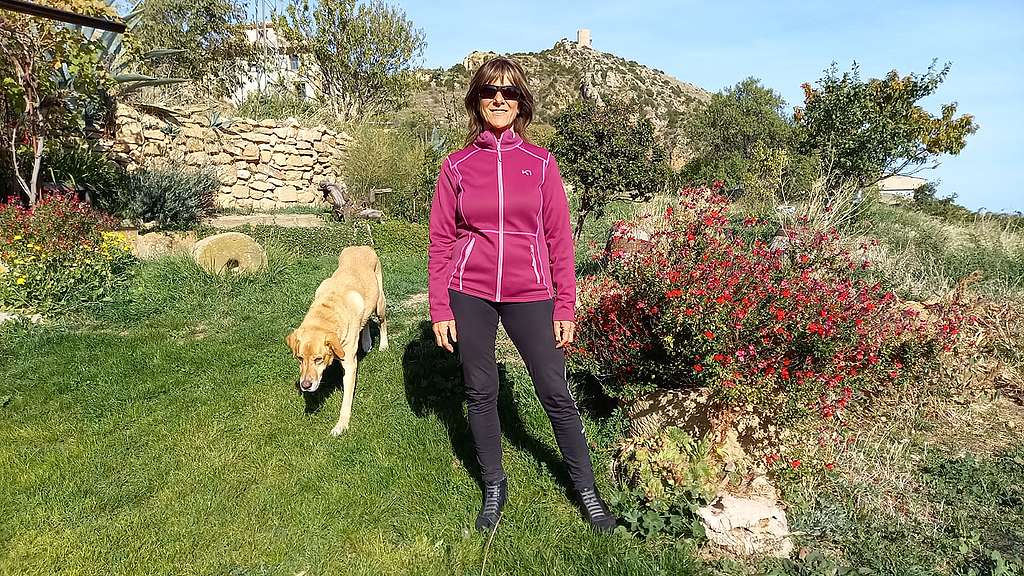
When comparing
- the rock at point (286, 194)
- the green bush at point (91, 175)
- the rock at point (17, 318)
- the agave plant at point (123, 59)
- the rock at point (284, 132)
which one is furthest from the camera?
the rock at point (286, 194)

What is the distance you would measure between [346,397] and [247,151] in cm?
1283

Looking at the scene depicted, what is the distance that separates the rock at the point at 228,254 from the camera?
675cm

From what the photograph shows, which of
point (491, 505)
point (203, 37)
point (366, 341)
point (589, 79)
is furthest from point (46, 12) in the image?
point (589, 79)

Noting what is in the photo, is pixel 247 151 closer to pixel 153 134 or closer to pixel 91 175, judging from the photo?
pixel 153 134

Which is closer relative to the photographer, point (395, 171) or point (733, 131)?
point (395, 171)

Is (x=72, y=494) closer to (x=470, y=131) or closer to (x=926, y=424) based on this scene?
(x=470, y=131)

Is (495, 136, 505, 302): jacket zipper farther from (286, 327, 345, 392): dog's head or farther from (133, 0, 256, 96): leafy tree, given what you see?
(133, 0, 256, 96): leafy tree

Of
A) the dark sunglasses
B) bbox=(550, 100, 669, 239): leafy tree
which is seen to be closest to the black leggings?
the dark sunglasses

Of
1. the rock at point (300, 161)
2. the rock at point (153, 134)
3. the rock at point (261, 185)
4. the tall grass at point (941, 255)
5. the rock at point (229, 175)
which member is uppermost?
the rock at point (153, 134)

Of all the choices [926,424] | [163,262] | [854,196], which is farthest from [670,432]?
[854,196]

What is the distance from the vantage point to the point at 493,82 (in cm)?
230

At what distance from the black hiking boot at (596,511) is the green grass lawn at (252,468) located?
7cm

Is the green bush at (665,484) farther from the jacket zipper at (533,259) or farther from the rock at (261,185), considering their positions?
the rock at (261,185)

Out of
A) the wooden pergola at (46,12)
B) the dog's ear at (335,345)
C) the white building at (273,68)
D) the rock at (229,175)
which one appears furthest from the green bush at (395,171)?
the white building at (273,68)
